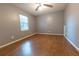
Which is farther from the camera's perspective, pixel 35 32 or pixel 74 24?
pixel 35 32

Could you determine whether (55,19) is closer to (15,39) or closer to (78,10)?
(15,39)

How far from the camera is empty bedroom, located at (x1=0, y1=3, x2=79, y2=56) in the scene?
10.3 ft

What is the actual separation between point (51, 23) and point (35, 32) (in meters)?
1.47

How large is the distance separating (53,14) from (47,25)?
0.99m

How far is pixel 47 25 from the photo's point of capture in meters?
7.92

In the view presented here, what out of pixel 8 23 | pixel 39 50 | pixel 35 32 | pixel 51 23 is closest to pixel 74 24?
pixel 39 50

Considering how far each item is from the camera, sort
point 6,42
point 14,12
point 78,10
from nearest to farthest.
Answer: point 78,10 < point 6,42 < point 14,12

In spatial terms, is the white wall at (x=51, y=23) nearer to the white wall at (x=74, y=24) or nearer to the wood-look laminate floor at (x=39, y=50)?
the white wall at (x=74, y=24)

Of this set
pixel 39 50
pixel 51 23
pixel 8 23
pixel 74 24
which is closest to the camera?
pixel 39 50

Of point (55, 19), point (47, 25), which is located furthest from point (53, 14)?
point (47, 25)

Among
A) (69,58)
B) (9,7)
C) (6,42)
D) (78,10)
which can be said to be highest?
(9,7)

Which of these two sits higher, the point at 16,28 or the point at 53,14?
the point at 53,14

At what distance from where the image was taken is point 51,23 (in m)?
7.82

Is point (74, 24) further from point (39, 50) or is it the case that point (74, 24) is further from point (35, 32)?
point (35, 32)
